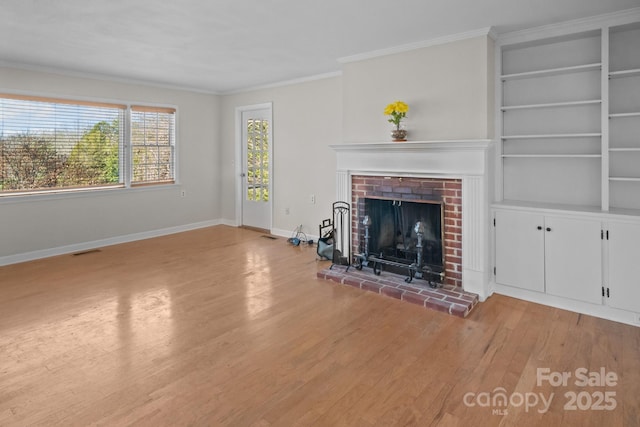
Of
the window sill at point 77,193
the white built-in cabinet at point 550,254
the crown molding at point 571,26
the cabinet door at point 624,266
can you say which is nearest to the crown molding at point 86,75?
the window sill at point 77,193

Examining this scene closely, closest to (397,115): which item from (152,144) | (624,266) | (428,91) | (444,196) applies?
(428,91)

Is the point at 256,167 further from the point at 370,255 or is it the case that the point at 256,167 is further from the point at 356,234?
the point at 370,255

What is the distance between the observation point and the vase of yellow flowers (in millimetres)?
3893

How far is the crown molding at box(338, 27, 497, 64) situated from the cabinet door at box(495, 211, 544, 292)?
65.0 inches

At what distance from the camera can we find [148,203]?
6.22m

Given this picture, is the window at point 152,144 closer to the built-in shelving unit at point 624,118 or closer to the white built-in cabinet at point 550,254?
the white built-in cabinet at point 550,254

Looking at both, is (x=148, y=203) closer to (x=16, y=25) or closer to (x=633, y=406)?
(x=16, y=25)

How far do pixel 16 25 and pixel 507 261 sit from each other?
490 centimetres

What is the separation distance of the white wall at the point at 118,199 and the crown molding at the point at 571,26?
5003 mm

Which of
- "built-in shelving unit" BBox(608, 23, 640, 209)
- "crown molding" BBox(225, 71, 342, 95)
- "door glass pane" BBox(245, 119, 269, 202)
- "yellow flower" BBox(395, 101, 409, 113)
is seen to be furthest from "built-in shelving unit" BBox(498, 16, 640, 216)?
"door glass pane" BBox(245, 119, 269, 202)

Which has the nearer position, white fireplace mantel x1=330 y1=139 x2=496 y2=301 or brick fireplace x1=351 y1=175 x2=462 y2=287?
white fireplace mantel x1=330 y1=139 x2=496 y2=301

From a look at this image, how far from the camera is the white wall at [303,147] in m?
5.57

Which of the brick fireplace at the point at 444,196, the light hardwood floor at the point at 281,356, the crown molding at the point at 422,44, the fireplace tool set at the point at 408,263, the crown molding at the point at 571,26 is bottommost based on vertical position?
the light hardwood floor at the point at 281,356

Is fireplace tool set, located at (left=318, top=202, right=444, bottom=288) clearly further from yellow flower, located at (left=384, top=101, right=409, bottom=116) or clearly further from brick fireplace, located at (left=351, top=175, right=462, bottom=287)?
yellow flower, located at (left=384, top=101, right=409, bottom=116)
